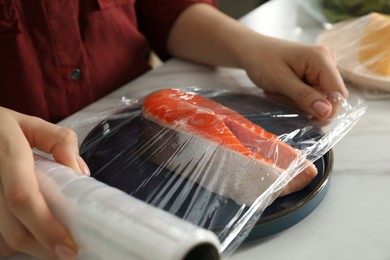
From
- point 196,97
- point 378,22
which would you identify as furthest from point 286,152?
point 378,22

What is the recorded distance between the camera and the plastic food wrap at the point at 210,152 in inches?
18.8

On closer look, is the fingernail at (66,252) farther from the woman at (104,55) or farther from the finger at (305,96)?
the finger at (305,96)

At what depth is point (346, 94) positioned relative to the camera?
2.23 feet

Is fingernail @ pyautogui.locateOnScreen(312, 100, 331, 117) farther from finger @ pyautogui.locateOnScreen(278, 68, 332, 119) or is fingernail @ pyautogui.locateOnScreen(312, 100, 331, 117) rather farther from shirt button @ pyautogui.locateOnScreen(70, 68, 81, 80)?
shirt button @ pyautogui.locateOnScreen(70, 68, 81, 80)

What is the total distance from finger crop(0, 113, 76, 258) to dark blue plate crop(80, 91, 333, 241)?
4.3 inches

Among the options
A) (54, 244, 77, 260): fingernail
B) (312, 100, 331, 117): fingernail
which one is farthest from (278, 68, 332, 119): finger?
(54, 244, 77, 260): fingernail

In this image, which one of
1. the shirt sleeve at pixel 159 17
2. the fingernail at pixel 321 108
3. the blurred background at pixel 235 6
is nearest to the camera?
the fingernail at pixel 321 108

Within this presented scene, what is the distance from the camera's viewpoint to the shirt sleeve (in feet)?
2.88

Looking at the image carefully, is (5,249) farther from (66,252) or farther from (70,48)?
(70,48)

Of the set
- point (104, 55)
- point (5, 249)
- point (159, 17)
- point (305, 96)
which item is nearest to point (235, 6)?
point (159, 17)

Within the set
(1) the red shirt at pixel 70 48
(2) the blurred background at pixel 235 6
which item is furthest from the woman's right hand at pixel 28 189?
(2) the blurred background at pixel 235 6

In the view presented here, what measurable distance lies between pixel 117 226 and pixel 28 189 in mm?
100

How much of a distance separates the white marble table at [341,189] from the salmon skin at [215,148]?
1.8 inches

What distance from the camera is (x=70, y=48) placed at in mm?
758
